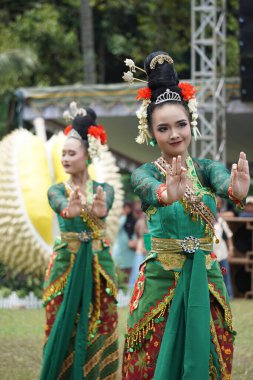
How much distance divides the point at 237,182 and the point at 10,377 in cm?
323

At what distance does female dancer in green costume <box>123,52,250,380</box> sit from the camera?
4.36m

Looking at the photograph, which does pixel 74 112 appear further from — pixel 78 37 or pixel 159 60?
pixel 78 37

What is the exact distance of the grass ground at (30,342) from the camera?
707cm

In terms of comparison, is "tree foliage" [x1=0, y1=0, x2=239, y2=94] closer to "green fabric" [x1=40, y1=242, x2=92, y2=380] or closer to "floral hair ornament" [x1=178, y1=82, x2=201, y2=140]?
"green fabric" [x1=40, y1=242, x2=92, y2=380]

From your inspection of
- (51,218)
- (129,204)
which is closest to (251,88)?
(129,204)

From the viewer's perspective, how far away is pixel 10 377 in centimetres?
686

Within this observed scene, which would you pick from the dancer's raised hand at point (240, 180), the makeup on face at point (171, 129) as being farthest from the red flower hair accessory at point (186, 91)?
the dancer's raised hand at point (240, 180)

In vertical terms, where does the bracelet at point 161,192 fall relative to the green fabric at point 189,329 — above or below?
above

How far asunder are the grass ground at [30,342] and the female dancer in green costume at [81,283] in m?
0.55

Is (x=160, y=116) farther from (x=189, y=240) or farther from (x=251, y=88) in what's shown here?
(x=251, y=88)

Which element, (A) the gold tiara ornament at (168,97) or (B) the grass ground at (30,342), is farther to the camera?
(B) the grass ground at (30,342)

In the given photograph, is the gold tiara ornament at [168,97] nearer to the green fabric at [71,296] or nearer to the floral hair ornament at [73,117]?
the green fabric at [71,296]

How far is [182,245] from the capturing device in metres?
4.50

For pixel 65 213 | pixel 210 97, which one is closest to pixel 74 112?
pixel 65 213
